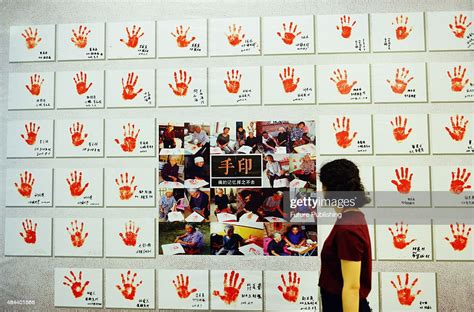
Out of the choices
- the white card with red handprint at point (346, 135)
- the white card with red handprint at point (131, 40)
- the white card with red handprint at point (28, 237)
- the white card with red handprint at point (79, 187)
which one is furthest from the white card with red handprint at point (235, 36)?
the white card with red handprint at point (28, 237)

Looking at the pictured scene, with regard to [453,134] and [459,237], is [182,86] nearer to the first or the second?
[453,134]

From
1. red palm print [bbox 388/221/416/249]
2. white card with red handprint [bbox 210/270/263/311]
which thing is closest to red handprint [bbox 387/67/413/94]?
red palm print [bbox 388/221/416/249]

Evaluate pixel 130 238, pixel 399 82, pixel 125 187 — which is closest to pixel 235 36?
pixel 399 82

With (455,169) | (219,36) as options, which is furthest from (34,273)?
(455,169)

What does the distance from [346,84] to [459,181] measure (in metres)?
0.73

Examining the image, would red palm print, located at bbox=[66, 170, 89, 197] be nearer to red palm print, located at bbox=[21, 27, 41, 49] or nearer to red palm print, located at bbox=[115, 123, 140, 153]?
red palm print, located at bbox=[115, 123, 140, 153]

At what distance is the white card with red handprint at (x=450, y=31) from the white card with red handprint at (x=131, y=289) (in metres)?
1.87

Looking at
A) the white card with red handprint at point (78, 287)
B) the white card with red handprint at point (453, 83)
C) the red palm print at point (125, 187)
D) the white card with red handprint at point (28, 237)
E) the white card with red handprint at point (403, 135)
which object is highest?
the white card with red handprint at point (453, 83)

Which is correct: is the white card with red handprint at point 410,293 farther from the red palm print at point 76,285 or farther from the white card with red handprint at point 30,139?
the white card with red handprint at point 30,139

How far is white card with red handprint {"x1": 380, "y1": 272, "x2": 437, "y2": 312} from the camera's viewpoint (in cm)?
181

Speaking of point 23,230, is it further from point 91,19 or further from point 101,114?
point 91,19

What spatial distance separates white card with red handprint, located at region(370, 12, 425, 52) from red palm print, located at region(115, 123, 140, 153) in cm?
132

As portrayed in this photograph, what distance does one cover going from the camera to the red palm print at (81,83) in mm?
1994

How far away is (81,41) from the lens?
6.59ft
